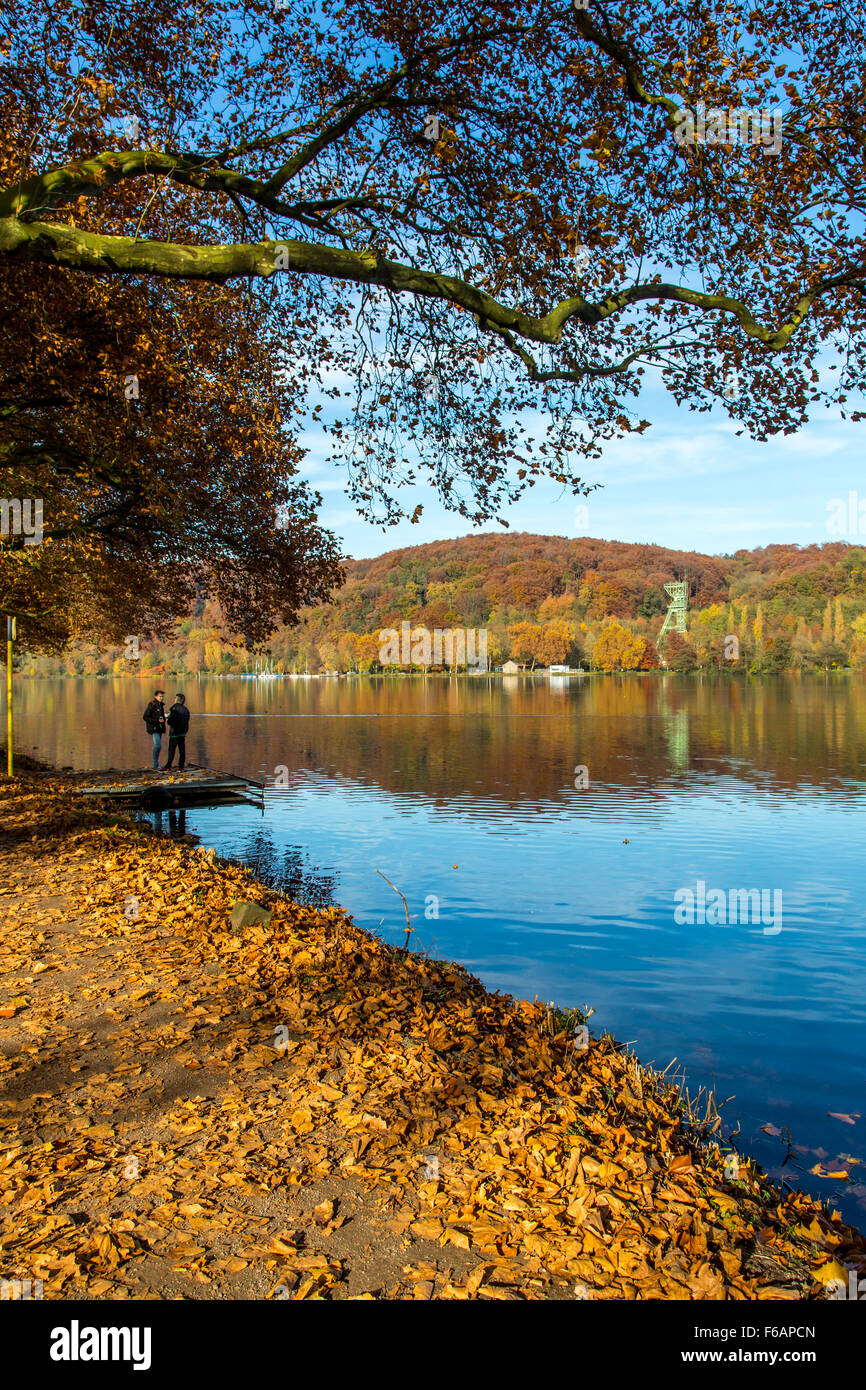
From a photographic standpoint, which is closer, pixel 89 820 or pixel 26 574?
pixel 89 820

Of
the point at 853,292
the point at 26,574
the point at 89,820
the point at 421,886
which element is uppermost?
the point at 853,292

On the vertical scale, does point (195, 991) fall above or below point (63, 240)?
below

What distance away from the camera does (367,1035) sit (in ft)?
20.8

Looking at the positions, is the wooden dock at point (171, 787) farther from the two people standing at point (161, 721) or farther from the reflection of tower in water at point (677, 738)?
the reflection of tower in water at point (677, 738)

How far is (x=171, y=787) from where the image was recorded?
25.5 metres

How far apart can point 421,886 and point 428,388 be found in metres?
10.4

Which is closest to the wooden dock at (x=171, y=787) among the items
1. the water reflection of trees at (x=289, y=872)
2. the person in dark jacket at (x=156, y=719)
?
the person in dark jacket at (x=156, y=719)

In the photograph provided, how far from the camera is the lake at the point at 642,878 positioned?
962cm

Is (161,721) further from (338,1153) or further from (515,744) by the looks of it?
(338,1153)

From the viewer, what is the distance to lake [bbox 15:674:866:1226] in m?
9.62

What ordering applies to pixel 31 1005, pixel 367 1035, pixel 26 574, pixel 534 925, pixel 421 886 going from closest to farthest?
pixel 367 1035 → pixel 31 1005 → pixel 534 925 → pixel 421 886 → pixel 26 574

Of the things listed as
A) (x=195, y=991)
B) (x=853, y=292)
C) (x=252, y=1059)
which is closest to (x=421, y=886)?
(x=195, y=991)

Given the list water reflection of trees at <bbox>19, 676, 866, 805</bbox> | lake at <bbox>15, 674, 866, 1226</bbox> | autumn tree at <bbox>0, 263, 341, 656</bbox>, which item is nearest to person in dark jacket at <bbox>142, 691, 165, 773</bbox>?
lake at <bbox>15, 674, 866, 1226</bbox>
